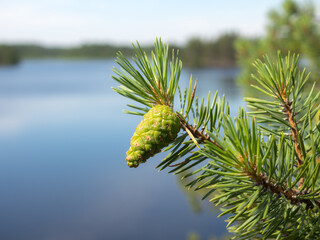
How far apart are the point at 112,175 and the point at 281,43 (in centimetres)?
987

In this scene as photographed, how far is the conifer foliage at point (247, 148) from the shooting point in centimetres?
35

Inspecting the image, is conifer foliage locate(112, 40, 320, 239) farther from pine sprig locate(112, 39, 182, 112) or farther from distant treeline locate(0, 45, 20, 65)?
distant treeline locate(0, 45, 20, 65)

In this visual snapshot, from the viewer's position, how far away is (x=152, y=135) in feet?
1.30

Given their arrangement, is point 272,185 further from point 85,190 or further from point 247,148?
point 85,190

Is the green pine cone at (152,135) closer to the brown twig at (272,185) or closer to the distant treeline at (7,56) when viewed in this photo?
the brown twig at (272,185)

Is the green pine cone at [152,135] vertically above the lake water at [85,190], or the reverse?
the green pine cone at [152,135]

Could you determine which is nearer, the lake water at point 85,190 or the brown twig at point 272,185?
the brown twig at point 272,185

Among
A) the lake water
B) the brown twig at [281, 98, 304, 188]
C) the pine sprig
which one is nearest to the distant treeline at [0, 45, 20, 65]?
the lake water

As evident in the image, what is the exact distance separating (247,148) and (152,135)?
0.14 metres

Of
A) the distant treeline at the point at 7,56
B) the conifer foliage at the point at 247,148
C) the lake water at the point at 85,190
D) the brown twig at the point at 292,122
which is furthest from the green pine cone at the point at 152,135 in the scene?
the distant treeline at the point at 7,56

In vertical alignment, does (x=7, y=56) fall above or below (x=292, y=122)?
above

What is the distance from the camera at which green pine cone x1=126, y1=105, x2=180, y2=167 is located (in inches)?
A: 15.4

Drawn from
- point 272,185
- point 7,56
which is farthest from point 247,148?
point 7,56

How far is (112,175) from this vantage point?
38.2 ft
